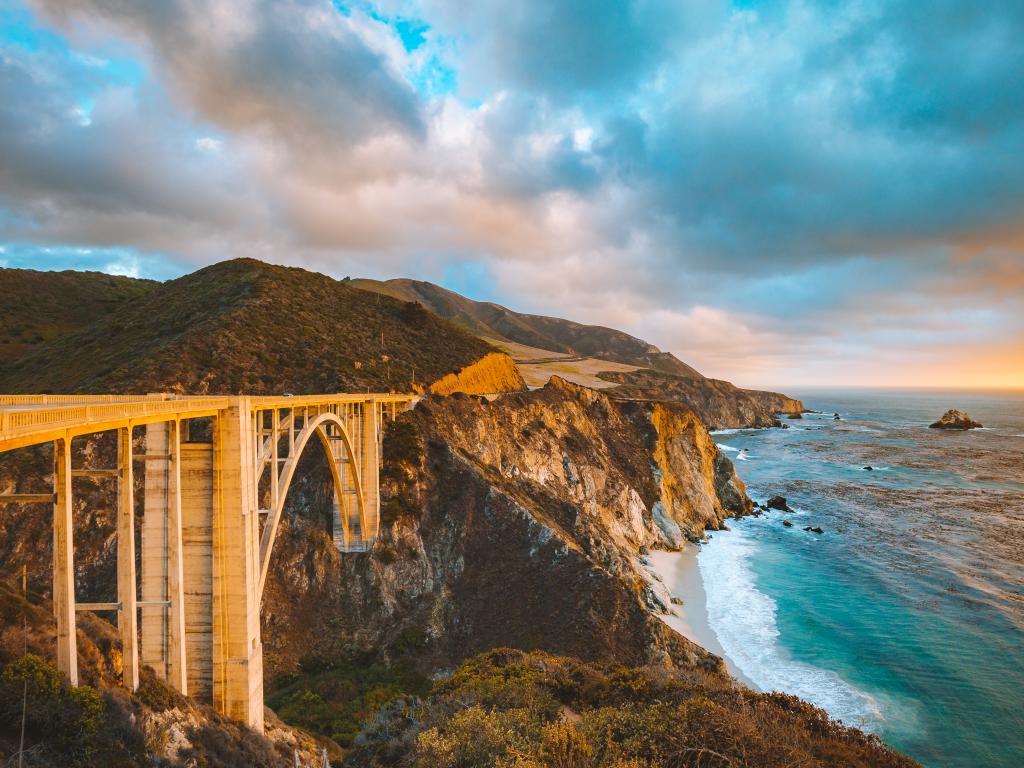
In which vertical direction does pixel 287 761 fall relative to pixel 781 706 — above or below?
below

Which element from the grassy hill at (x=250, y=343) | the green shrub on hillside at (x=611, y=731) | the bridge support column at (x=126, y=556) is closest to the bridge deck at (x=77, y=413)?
the bridge support column at (x=126, y=556)

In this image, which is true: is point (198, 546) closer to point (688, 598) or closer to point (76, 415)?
point (76, 415)

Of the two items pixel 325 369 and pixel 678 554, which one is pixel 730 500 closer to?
pixel 678 554

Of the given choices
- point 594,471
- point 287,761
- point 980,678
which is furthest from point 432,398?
point 980,678

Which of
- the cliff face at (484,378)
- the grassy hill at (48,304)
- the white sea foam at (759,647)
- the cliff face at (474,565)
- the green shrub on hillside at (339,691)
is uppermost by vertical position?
the grassy hill at (48,304)

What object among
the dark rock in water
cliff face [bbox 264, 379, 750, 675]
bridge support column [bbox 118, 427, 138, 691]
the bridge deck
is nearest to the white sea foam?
cliff face [bbox 264, 379, 750, 675]

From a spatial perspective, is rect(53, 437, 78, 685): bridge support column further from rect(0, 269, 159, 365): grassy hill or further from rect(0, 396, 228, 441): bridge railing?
rect(0, 269, 159, 365): grassy hill

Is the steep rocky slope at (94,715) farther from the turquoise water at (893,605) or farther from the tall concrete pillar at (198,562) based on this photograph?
the turquoise water at (893,605)
